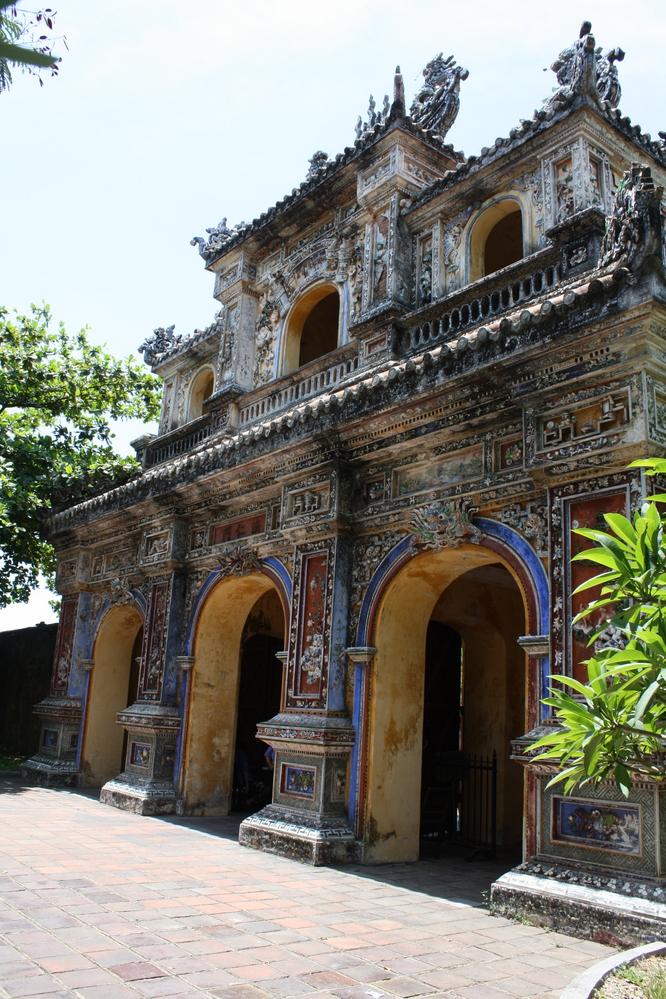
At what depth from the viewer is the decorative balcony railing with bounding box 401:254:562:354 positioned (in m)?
8.38

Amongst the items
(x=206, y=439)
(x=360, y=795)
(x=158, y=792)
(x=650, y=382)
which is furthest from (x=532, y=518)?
(x=206, y=439)

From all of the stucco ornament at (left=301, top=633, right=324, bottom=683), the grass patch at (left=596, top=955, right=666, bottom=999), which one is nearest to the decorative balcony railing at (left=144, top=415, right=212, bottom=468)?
the stucco ornament at (left=301, top=633, right=324, bottom=683)

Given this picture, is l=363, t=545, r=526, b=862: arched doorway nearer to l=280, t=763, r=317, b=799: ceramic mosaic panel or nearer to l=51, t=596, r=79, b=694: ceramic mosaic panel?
l=280, t=763, r=317, b=799: ceramic mosaic panel

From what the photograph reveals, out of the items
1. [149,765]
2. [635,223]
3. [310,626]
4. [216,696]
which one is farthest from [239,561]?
[635,223]

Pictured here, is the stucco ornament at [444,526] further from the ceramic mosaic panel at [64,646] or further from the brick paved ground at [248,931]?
the ceramic mosaic panel at [64,646]

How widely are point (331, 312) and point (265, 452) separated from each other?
491cm

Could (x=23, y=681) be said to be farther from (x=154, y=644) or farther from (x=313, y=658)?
(x=313, y=658)

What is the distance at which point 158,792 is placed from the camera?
1037cm

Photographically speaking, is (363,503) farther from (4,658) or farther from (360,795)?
(4,658)

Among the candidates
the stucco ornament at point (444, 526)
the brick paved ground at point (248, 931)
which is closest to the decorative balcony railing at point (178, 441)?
the stucco ornament at point (444, 526)

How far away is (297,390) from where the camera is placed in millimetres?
11594

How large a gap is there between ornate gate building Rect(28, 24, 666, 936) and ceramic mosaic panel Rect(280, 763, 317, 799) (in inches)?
1.3

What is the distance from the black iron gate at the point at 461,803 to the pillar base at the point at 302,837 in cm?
139

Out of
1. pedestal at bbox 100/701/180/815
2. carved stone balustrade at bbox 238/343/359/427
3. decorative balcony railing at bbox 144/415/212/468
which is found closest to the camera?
pedestal at bbox 100/701/180/815
